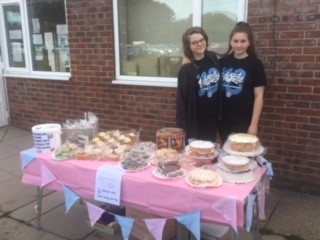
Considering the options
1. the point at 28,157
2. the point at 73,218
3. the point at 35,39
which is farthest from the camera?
the point at 35,39

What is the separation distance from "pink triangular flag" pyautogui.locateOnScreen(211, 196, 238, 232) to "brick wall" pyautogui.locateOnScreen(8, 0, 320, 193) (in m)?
2.15

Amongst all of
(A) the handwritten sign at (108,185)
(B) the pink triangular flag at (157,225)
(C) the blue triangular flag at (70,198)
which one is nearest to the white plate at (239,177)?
(B) the pink triangular flag at (157,225)

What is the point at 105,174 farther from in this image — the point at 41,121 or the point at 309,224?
the point at 41,121

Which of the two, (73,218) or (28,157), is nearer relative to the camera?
(28,157)

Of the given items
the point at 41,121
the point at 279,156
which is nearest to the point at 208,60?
the point at 279,156

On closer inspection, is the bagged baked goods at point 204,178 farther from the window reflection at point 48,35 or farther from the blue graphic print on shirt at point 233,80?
the window reflection at point 48,35

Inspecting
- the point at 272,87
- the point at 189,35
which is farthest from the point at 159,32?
the point at 189,35

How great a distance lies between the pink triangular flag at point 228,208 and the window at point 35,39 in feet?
14.0

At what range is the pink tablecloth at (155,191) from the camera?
2195 millimetres

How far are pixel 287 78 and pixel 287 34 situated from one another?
0.47m

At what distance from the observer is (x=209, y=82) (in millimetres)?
3213

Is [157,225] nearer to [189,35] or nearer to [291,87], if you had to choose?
[189,35]

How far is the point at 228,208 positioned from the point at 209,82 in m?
1.39

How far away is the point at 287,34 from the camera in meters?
3.77
